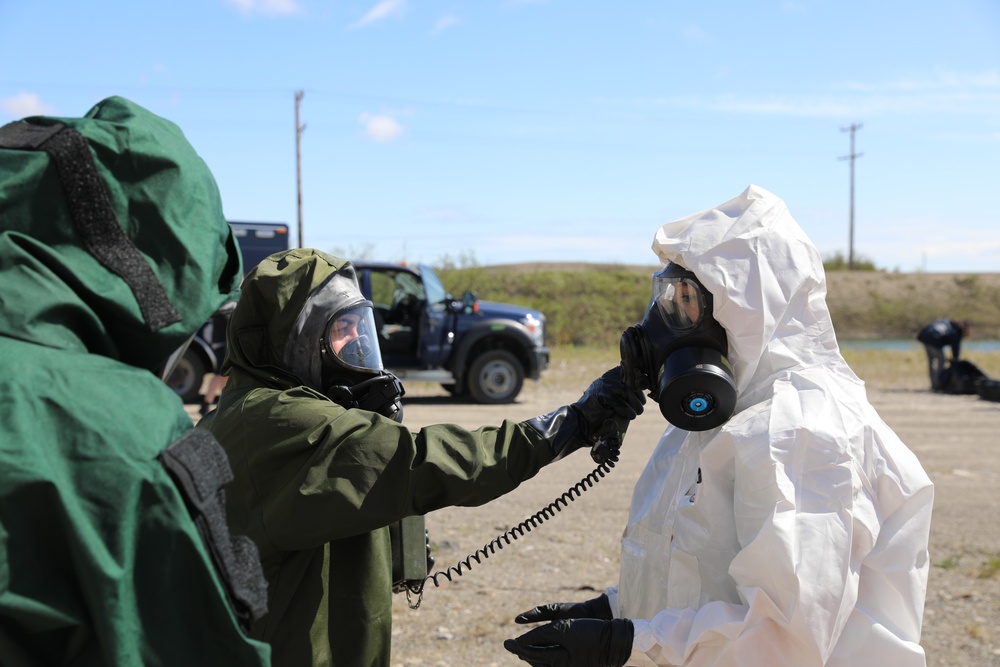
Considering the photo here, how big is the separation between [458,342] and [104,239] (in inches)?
504

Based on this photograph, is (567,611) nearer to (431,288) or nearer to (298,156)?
(431,288)

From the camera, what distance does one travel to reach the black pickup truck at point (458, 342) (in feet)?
46.2

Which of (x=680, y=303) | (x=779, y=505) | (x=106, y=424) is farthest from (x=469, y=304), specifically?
(x=106, y=424)

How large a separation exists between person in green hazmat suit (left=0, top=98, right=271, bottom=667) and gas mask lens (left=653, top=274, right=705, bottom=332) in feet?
4.92

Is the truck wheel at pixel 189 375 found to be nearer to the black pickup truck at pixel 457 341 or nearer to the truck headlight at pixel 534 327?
the black pickup truck at pixel 457 341

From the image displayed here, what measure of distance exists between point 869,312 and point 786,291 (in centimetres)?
4684

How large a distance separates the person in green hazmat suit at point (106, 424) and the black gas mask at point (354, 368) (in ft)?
4.51

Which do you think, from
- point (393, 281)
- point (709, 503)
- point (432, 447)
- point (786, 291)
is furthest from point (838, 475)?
point (393, 281)

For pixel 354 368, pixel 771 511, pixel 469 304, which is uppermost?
pixel 354 368

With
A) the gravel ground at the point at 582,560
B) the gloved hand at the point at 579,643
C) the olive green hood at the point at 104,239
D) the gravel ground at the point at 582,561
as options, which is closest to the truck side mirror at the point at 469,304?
the gravel ground at the point at 582,560

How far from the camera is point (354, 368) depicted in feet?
9.21

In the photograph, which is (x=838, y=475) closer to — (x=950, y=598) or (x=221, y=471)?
(x=221, y=471)

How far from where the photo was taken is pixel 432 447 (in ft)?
7.55

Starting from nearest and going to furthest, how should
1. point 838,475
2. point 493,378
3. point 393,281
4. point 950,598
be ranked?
point 838,475 < point 950,598 < point 493,378 < point 393,281
